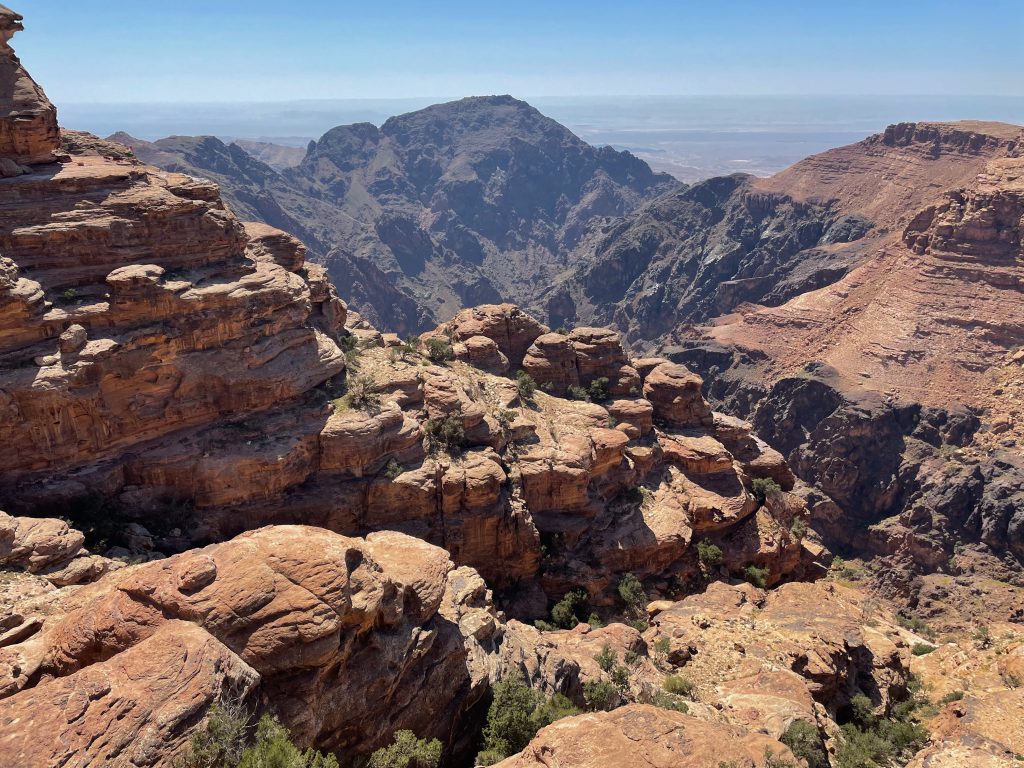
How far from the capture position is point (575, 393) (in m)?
51.3

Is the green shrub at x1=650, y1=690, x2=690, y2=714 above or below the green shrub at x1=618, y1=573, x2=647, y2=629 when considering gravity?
above

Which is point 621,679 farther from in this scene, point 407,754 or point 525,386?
point 525,386

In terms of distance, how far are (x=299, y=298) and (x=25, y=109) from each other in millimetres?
14826

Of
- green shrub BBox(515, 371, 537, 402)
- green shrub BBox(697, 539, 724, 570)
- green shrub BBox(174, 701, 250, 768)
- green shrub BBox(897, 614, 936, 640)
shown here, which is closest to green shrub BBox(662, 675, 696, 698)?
green shrub BBox(697, 539, 724, 570)

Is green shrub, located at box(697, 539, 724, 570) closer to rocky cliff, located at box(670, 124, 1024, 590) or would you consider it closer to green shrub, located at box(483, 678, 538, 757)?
Result: green shrub, located at box(483, 678, 538, 757)

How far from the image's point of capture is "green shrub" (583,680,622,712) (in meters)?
27.0

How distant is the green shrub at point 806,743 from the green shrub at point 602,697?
6214 millimetres

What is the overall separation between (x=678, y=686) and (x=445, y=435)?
17.9m

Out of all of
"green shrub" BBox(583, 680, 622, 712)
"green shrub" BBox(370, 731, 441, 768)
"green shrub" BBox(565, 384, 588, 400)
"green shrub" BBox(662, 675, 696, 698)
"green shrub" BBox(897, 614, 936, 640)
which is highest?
"green shrub" BBox(565, 384, 588, 400)

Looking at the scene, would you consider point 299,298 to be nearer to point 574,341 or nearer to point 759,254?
point 574,341

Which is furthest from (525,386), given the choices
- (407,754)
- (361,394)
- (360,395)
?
(407,754)

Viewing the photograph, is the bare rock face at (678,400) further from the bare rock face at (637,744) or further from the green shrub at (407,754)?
the green shrub at (407,754)

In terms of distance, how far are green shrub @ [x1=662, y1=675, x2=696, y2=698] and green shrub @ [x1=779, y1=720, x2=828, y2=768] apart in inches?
198

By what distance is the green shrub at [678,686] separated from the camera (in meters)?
30.2
